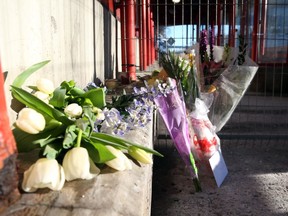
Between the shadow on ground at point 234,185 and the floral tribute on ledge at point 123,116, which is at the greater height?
the floral tribute on ledge at point 123,116

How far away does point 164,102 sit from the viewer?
238cm

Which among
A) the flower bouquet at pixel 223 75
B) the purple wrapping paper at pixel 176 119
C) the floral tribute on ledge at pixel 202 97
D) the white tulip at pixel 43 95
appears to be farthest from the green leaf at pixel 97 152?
the flower bouquet at pixel 223 75

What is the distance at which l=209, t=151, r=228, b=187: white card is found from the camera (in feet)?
9.38

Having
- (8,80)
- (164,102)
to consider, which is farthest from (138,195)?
(164,102)

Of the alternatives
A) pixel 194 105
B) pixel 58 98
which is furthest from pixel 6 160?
pixel 194 105

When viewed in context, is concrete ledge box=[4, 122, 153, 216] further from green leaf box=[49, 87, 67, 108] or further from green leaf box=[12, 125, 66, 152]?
green leaf box=[49, 87, 67, 108]

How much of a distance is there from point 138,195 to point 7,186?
0.35 metres

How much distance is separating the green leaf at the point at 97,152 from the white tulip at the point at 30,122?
145 mm

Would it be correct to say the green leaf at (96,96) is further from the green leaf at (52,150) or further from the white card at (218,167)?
the white card at (218,167)

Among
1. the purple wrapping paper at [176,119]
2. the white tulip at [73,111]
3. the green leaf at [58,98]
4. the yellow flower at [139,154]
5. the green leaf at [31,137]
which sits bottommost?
the purple wrapping paper at [176,119]

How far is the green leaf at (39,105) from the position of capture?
3.82 ft

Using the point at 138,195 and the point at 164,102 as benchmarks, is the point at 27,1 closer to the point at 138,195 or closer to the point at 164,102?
the point at 164,102

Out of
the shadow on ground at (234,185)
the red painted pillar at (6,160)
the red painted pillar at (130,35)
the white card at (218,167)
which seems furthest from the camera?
the red painted pillar at (130,35)

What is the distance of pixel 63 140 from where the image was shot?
112cm
